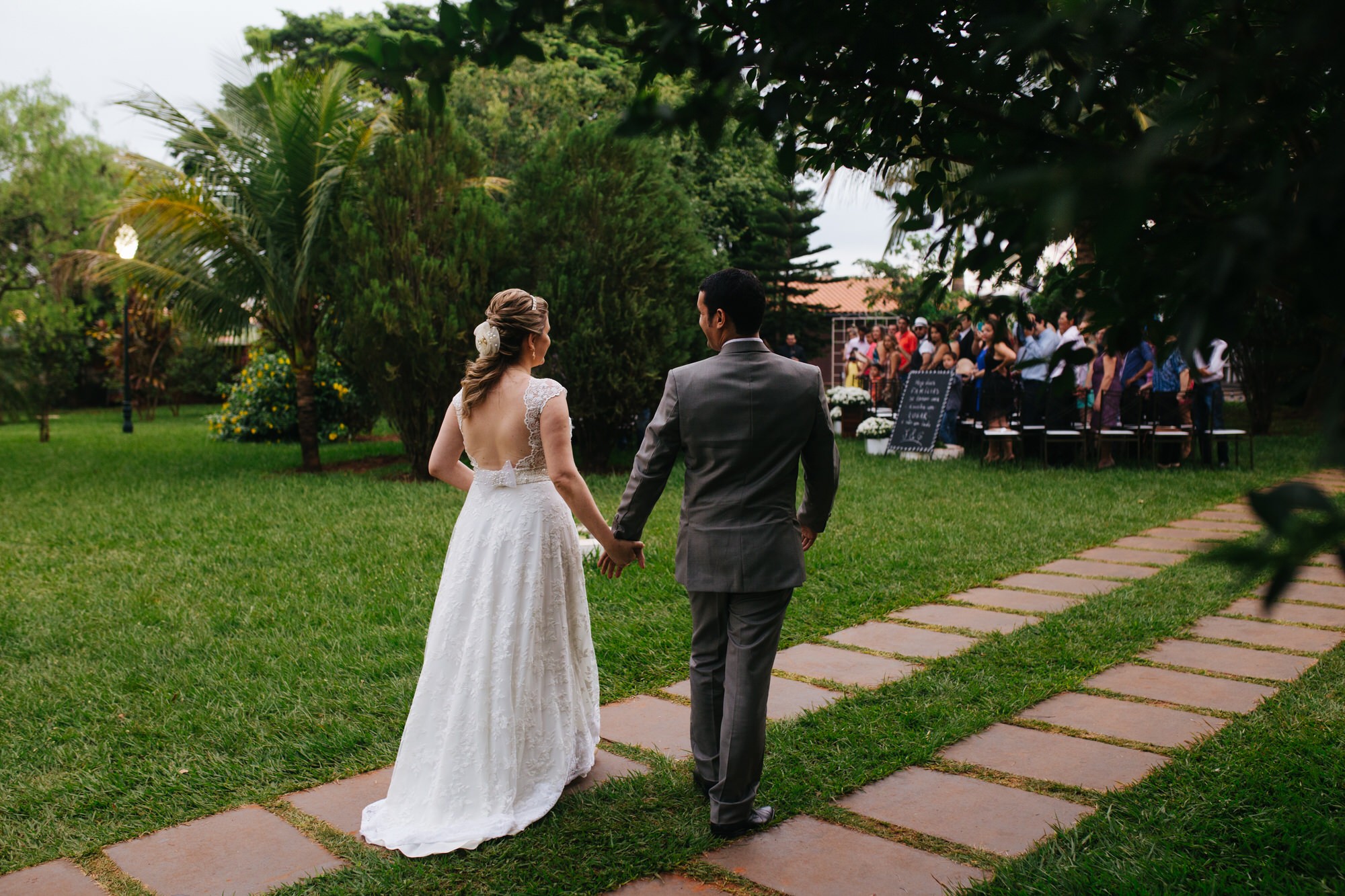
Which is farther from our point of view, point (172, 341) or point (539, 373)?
point (172, 341)

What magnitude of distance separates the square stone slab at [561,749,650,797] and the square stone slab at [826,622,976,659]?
189 cm

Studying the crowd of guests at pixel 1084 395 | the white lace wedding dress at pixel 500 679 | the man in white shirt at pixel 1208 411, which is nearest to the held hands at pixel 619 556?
the white lace wedding dress at pixel 500 679

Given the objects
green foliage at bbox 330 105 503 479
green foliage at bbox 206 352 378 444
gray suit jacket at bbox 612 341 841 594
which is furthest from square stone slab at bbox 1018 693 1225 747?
green foliage at bbox 206 352 378 444

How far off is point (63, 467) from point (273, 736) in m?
13.5

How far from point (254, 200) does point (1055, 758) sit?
509 inches

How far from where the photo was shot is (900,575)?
7.05 m

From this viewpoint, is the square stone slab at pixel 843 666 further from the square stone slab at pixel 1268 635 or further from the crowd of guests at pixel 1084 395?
the crowd of guests at pixel 1084 395

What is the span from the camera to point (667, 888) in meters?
3.06

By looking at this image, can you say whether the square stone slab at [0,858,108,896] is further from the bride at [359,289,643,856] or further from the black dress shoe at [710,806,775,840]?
the black dress shoe at [710,806,775,840]

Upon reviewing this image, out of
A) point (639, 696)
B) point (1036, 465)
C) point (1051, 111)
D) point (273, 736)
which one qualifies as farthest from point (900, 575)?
point (1036, 465)

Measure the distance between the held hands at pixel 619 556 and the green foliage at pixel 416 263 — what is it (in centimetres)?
868

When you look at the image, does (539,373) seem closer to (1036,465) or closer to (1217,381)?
(1036,465)

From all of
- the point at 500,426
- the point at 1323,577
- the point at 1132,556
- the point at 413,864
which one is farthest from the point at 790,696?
the point at 1323,577

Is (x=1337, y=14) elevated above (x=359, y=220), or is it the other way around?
(x=359, y=220)
